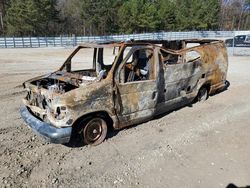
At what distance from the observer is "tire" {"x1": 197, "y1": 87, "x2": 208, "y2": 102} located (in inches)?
294

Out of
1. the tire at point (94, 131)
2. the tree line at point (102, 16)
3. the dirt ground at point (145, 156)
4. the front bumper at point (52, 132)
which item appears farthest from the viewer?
the tree line at point (102, 16)

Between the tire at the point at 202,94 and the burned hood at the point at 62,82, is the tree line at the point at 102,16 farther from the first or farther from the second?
the burned hood at the point at 62,82

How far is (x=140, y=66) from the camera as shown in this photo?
625 centimetres

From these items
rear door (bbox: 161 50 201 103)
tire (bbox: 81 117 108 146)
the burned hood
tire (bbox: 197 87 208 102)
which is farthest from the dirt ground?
the burned hood

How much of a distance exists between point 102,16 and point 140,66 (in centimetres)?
4846

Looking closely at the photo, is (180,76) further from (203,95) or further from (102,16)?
(102,16)

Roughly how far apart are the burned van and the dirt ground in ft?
1.21

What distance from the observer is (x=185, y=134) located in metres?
5.58

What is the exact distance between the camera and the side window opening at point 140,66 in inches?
225

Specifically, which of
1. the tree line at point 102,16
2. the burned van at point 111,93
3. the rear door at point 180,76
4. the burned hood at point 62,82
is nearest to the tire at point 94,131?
the burned van at point 111,93

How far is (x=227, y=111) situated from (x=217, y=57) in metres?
1.56

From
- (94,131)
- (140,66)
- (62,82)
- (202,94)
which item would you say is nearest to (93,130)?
(94,131)

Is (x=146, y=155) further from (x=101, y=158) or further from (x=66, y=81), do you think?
(x=66, y=81)

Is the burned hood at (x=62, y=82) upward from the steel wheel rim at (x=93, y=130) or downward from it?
upward
